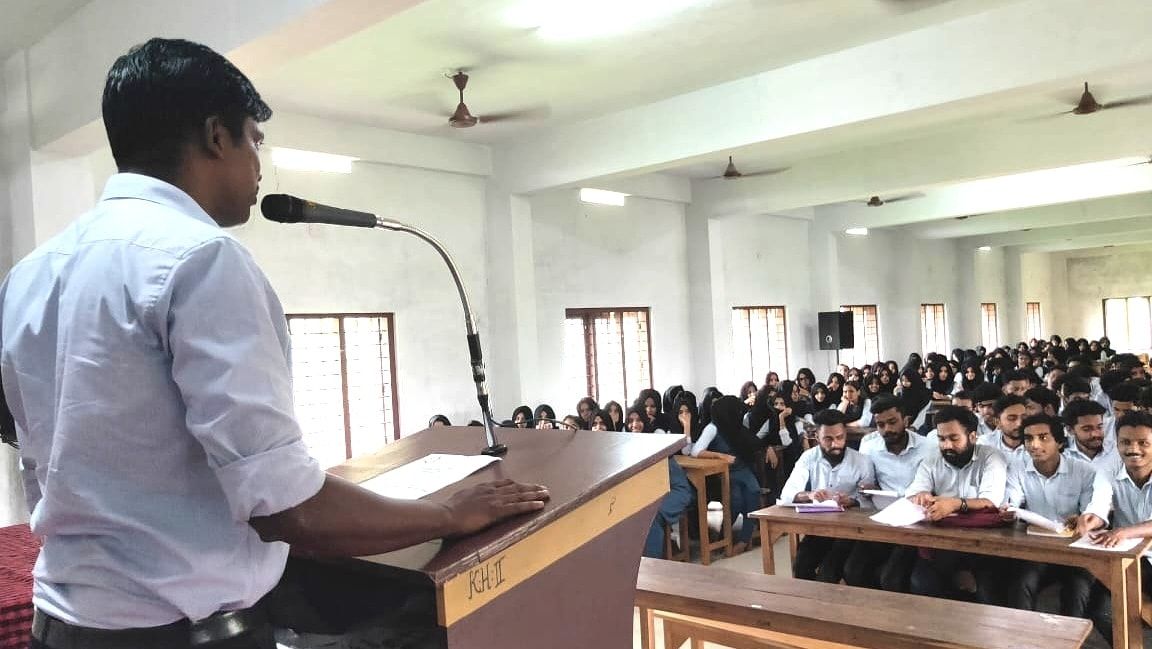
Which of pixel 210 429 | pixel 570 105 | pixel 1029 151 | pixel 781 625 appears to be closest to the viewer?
pixel 210 429

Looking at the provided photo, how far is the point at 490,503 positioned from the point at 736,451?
568cm

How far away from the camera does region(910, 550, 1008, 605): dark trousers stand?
→ 3.85 meters

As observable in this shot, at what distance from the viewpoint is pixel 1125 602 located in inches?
125

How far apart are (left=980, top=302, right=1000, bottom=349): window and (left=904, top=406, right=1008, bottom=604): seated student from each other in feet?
51.3

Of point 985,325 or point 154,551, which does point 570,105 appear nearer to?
point 154,551

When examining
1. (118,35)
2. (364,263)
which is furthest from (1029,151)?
(118,35)

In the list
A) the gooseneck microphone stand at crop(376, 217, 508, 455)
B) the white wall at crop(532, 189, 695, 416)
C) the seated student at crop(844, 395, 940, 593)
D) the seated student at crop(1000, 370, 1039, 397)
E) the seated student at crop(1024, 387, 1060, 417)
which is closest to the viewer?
the gooseneck microphone stand at crop(376, 217, 508, 455)

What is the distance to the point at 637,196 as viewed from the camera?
32.1ft

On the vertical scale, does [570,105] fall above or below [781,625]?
above

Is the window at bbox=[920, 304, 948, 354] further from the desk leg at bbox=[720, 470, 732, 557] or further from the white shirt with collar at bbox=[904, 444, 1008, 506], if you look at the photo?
the white shirt with collar at bbox=[904, 444, 1008, 506]

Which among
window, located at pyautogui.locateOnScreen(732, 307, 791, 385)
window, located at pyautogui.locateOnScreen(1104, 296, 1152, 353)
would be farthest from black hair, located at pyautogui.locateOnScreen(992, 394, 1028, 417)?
window, located at pyautogui.locateOnScreen(1104, 296, 1152, 353)

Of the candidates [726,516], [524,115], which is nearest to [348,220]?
[726,516]

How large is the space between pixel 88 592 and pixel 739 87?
597 cm

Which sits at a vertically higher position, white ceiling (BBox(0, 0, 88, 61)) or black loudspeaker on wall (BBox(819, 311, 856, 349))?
white ceiling (BBox(0, 0, 88, 61))
